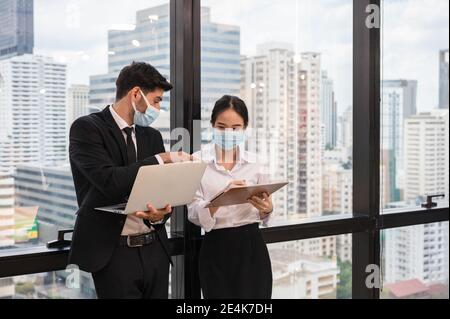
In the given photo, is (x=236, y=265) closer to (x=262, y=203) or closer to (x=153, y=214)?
(x=262, y=203)

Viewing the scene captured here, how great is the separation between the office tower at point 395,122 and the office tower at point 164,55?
1.13 m

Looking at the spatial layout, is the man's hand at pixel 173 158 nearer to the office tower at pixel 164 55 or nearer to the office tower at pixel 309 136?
the office tower at pixel 164 55

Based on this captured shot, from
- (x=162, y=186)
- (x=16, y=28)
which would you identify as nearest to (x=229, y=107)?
(x=162, y=186)

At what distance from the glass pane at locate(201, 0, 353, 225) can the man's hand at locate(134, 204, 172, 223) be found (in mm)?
743

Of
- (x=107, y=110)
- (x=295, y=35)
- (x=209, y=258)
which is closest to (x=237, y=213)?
(x=209, y=258)

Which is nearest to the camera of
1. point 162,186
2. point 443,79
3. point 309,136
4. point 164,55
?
point 162,186

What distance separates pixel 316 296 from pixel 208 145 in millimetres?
1238

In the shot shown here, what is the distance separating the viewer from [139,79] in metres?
2.26

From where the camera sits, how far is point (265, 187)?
2.31m

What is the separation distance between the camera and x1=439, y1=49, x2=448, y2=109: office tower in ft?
13.1

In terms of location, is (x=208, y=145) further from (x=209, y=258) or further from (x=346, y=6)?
(x=346, y=6)

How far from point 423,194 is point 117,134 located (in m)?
2.38

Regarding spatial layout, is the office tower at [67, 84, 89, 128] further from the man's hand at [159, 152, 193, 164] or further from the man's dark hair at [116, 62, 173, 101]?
the man's hand at [159, 152, 193, 164]

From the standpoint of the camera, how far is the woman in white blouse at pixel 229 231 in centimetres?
251
